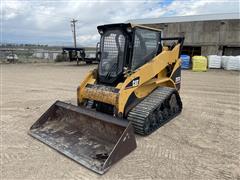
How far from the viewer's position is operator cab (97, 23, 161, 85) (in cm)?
494

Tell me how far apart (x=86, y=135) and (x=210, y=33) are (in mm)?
21694

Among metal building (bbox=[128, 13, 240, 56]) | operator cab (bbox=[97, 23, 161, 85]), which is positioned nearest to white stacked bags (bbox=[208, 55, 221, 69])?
metal building (bbox=[128, 13, 240, 56])

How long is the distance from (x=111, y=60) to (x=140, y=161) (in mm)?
2310

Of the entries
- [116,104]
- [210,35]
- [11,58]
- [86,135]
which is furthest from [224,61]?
[11,58]

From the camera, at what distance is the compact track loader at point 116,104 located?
4.12 metres

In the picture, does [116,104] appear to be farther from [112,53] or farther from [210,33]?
[210,33]

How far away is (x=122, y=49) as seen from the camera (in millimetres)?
5023

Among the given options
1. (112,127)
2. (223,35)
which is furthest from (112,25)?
(223,35)

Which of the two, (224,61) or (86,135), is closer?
(86,135)

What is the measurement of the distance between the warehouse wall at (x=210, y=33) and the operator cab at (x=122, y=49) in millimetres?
19104

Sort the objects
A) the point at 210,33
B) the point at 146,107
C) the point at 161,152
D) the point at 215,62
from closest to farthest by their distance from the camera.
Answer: the point at 161,152 < the point at 146,107 < the point at 215,62 < the point at 210,33

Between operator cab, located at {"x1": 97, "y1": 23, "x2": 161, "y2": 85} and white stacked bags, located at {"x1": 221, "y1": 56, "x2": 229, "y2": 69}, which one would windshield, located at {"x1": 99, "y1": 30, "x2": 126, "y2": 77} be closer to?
operator cab, located at {"x1": 97, "y1": 23, "x2": 161, "y2": 85}

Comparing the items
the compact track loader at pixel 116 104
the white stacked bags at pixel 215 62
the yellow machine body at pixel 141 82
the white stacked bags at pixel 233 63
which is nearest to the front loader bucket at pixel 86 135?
the compact track loader at pixel 116 104

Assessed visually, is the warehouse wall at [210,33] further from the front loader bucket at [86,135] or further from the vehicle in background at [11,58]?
the front loader bucket at [86,135]
